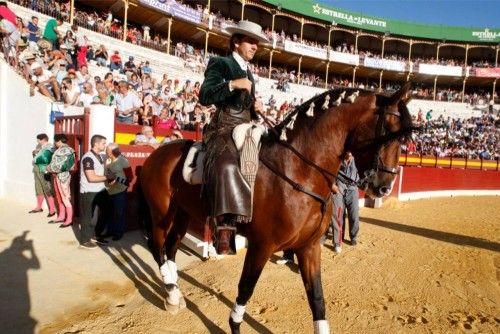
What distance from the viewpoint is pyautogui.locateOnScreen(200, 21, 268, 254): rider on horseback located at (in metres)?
2.79

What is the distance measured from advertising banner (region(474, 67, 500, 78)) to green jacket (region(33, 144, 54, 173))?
41420mm

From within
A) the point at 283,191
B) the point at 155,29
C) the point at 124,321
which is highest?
the point at 155,29

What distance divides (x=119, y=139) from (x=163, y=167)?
3.52 meters

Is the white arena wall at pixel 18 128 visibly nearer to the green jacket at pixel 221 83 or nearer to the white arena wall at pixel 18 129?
the white arena wall at pixel 18 129

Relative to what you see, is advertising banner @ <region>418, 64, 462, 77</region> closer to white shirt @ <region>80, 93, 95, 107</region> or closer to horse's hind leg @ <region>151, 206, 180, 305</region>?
white shirt @ <region>80, 93, 95, 107</region>

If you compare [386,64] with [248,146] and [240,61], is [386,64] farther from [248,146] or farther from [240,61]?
[248,146]

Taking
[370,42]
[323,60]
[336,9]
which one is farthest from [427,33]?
[323,60]

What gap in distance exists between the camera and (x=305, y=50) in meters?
33.2

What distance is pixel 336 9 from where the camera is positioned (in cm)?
3628

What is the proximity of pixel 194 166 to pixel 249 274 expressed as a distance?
Result: 110 centimetres

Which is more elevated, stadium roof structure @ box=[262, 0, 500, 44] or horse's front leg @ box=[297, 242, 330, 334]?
stadium roof structure @ box=[262, 0, 500, 44]

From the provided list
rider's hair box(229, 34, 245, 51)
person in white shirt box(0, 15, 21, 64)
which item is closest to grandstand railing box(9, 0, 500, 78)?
person in white shirt box(0, 15, 21, 64)

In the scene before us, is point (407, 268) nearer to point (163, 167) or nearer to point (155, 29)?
point (163, 167)

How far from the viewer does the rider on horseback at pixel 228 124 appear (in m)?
2.79
